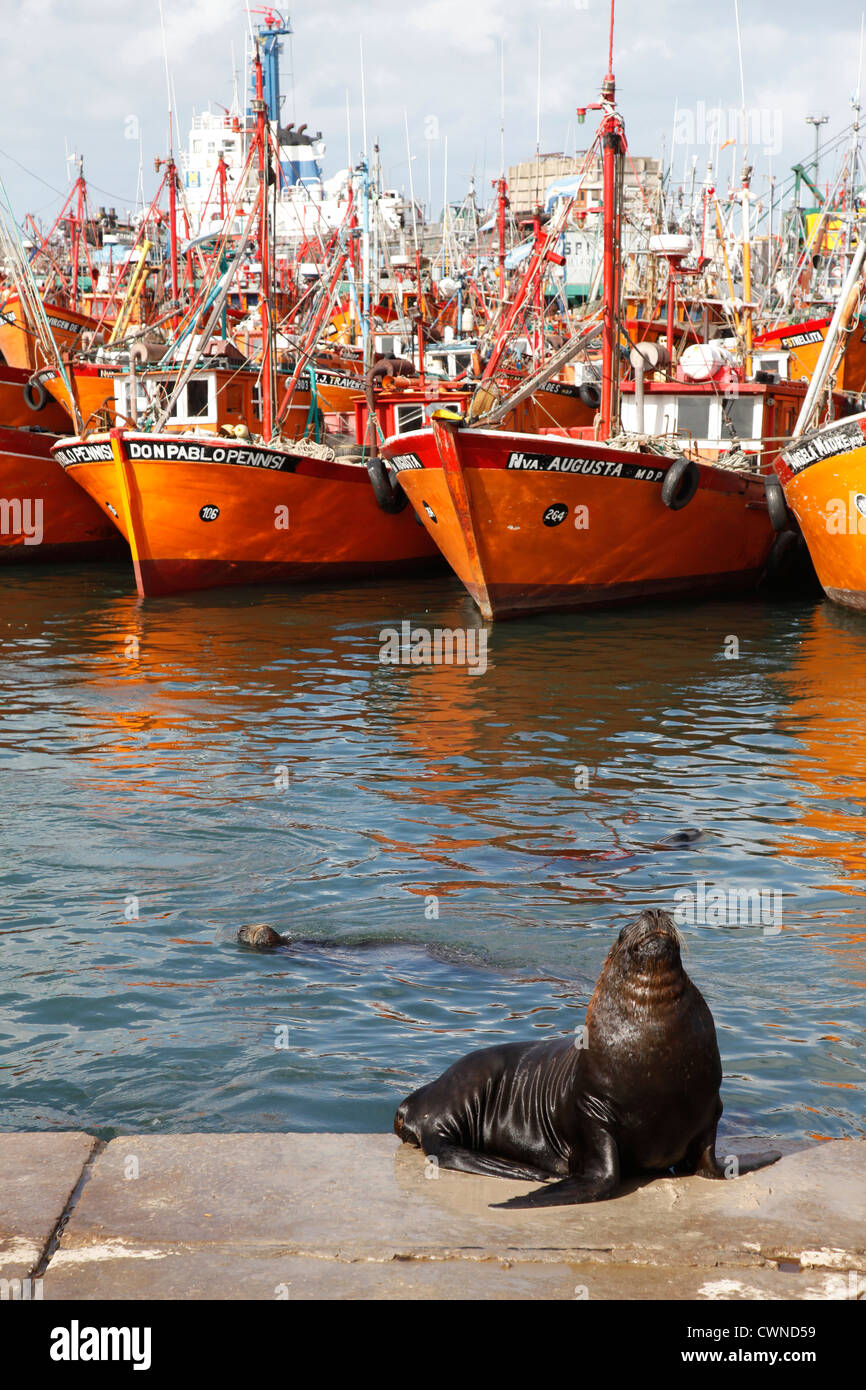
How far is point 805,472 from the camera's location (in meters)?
18.9

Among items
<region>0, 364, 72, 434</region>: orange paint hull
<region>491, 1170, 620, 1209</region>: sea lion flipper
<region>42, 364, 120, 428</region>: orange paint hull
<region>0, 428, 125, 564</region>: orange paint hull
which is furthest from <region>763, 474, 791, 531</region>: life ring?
<region>491, 1170, 620, 1209</region>: sea lion flipper

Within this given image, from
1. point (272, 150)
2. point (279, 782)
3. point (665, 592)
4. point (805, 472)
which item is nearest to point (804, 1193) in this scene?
point (279, 782)

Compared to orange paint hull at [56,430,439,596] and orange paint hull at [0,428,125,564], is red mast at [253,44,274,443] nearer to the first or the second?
orange paint hull at [56,430,439,596]

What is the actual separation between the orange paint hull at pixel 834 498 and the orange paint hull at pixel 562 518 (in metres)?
1.38

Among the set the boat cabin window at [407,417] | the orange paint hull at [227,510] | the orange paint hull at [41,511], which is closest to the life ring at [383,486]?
the orange paint hull at [227,510]

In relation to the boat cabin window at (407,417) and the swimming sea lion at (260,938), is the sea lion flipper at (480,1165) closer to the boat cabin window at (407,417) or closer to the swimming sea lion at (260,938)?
the swimming sea lion at (260,938)

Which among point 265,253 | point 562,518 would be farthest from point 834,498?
point 265,253

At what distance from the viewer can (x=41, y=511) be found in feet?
86.7

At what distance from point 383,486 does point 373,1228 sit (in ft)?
63.8

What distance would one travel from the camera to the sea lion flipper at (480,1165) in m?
4.72

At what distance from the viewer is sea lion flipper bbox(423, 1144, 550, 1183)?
4.72 m

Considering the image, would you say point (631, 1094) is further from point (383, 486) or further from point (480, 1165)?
point (383, 486)

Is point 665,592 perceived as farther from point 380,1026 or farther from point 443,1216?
point 443,1216
